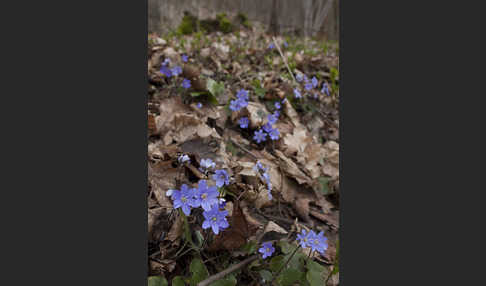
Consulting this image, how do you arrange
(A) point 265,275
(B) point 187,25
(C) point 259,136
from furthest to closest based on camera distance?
(B) point 187,25 < (C) point 259,136 < (A) point 265,275

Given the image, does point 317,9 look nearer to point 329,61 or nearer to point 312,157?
point 329,61

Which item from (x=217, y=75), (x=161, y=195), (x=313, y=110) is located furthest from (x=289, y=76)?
(x=161, y=195)

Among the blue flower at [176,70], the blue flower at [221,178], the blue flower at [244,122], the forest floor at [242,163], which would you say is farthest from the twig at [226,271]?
the blue flower at [176,70]

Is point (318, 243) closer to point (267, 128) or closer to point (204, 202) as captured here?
point (204, 202)

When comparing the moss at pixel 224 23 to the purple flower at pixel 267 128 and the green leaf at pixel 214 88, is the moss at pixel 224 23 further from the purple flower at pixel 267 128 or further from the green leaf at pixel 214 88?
the purple flower at pixel 267 128

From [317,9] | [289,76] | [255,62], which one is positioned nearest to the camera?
[289,76]

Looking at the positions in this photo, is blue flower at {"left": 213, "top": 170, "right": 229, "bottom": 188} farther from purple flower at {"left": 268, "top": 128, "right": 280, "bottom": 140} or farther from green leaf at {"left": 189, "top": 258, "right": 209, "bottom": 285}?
purple flower at {"left": 268, "top": 128, "right": 280, "bottom": 140}

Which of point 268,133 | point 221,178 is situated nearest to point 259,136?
point 268,133

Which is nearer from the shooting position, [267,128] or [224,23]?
[267,128]
